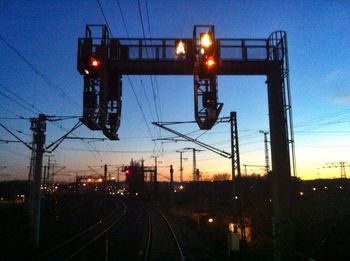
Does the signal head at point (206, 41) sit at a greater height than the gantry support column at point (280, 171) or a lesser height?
greater

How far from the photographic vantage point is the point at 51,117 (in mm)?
23516

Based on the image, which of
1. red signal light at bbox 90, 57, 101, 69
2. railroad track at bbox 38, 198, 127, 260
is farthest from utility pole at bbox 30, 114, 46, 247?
red signal light at bbox 90, 57, 101, 69

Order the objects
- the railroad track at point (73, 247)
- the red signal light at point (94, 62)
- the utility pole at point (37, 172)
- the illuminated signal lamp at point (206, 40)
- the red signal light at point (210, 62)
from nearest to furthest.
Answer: the illuminated signal lamp at point (206, 40) < the red signal light at point (210, 62) < the red signal light at point (94, 62) < the railroad track at point (73, 247) < the utility pole at point (37, 172)

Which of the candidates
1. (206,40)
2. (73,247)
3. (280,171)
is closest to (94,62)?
(206,40)

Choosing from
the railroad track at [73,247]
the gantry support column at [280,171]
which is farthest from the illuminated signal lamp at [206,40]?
the railroad track at [73,247]

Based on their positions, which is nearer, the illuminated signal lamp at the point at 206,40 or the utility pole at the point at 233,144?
the illuminated signal lamp at the point at 206,40

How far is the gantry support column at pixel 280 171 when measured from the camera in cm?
1814

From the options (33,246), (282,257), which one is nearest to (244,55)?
(282,257)

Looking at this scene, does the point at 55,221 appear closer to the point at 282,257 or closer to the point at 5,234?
the point at 5,234

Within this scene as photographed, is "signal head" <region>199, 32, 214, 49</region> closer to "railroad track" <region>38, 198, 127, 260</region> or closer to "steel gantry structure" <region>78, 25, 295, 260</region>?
"steel gantry structure" <region>78, 25, 295, 260</region>

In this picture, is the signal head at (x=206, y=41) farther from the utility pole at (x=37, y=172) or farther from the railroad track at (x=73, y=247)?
the utility pole at (x=37, y=172)

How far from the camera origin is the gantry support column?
59.5 feet

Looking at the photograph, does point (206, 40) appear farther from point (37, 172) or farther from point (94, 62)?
point (37, 172)

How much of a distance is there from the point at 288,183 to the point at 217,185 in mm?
95254
